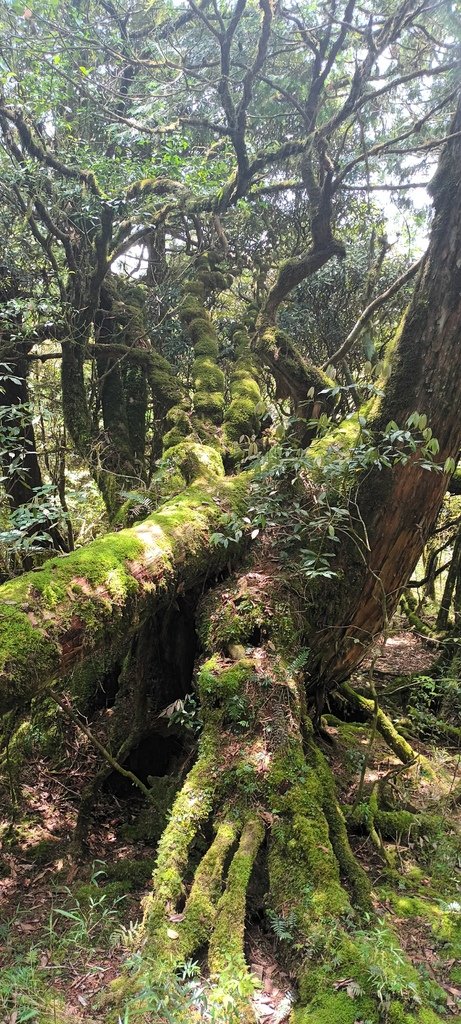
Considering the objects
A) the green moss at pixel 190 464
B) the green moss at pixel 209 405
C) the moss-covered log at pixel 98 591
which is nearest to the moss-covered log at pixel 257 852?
the moss-covered log at pixel 98 591

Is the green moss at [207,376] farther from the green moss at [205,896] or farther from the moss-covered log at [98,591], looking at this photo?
the green moss at [205,896]

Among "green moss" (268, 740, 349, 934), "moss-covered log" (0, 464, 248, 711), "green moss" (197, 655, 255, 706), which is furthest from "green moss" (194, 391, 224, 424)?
"green moss" (268, 740, 349, 934)

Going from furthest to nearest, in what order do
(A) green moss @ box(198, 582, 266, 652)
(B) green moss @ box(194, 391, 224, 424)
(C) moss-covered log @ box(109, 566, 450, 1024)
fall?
(B) green moss @ box(194, 391, 224, 424) → (A) green moss @ box(198, 582, 266, 652) → (C) moss-covered log @ box(109, 566, 450, 1024)

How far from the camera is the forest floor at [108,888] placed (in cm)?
261

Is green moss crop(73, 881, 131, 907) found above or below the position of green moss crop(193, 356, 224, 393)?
below

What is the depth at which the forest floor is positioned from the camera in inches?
103

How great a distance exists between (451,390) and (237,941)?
11.7 ft

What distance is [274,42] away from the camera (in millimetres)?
7371

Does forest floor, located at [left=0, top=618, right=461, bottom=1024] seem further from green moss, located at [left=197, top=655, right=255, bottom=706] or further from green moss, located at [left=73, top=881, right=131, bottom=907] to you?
green moss, located at [left=197, top=655, right=255, bottom=706]

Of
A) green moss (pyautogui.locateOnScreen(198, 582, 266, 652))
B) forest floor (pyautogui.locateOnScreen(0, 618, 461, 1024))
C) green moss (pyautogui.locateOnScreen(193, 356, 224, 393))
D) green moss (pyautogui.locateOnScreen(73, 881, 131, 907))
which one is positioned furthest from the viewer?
green moss (pyautogui.locateOnScreen(193, 356, 224, 393))

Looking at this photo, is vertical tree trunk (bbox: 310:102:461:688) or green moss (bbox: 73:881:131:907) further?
vertical tree trunk (bbox: 310:102:461:688)

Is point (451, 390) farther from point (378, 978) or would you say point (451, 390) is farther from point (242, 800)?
point (378, 978)

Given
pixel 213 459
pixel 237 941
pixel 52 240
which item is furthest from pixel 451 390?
pixel 52 240

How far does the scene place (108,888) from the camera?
3.62 m
